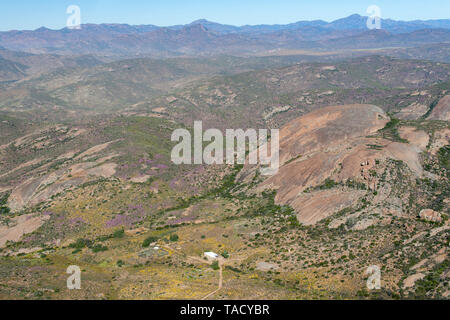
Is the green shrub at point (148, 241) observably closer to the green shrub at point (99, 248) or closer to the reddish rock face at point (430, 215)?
the green shrub at point (99, 248)

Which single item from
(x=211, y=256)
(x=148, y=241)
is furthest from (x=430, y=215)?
(x=148, y=241)

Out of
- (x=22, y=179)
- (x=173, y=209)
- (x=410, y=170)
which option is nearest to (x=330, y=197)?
(x=410, y=170)

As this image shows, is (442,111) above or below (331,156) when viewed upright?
above

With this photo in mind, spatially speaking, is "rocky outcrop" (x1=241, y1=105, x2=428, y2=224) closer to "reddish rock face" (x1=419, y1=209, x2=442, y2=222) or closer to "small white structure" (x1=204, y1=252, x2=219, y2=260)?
"reddish rock face" (x1=419, y1=209, x2=442, y2=222)

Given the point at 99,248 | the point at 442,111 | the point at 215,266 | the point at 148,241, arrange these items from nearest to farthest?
the point at 215,266
the point at 99,248
the point at 148,241
the point at 442,111

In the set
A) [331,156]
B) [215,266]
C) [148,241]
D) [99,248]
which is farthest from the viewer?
[331,156]

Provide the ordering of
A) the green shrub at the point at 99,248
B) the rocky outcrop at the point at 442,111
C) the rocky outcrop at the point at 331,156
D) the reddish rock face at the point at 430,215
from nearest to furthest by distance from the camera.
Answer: the reddish rock face at the point at 430,215
the green shrub at the point at 99,248
the rocky outcrop at the point at 331,156
the rocky outcrop at the point at 442,111

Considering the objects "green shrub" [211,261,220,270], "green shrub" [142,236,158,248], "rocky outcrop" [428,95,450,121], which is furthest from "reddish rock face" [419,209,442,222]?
"rocky outcrop" [428,95,450,121]

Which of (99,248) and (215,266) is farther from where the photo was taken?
(99,248)

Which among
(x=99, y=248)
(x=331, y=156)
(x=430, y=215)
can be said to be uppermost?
(x=331, y=156)

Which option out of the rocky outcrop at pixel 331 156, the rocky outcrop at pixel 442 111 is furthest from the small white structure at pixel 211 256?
the rocky outcrop at pixel 442 111

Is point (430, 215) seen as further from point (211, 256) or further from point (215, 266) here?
point (211, 256)
